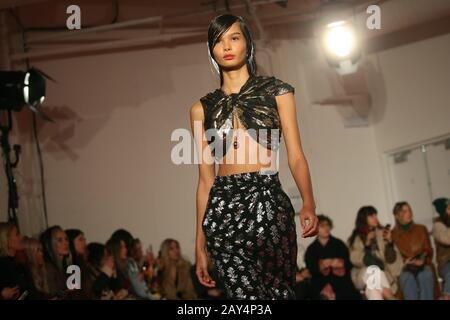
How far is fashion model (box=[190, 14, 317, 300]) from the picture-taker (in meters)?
2.59

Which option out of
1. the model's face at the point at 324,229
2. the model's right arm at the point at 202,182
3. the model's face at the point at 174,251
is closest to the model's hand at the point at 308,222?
the model's right arm at the point at 202,182

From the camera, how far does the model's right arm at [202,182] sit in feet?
8.87

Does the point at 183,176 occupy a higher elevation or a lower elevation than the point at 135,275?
higher

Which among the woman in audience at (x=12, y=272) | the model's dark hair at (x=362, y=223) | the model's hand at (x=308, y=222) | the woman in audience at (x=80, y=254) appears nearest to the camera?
the model's hand at (x=308, y=222)

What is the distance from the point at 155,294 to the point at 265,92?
301cm

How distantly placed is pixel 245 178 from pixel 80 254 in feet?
9.18

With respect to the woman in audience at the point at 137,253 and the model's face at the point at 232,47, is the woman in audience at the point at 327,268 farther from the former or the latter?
the model's face at the point at 232,47

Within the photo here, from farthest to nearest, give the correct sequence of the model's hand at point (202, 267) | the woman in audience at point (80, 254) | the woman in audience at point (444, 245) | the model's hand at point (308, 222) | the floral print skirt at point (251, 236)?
1. the woman in audience at point (444, 245)
2. the woman in audience at point (80, 254)
3. the model's hand at point (202, 267)
4. the floral print skirt at point (251, 236)
5. the model's hand at point (308, 222)

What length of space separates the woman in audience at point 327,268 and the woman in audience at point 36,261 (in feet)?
5.71

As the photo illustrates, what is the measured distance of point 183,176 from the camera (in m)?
5.55

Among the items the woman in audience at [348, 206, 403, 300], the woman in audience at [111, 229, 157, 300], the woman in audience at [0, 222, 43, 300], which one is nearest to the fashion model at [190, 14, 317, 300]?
the woman in audience at [0, 222, 43, 300]
